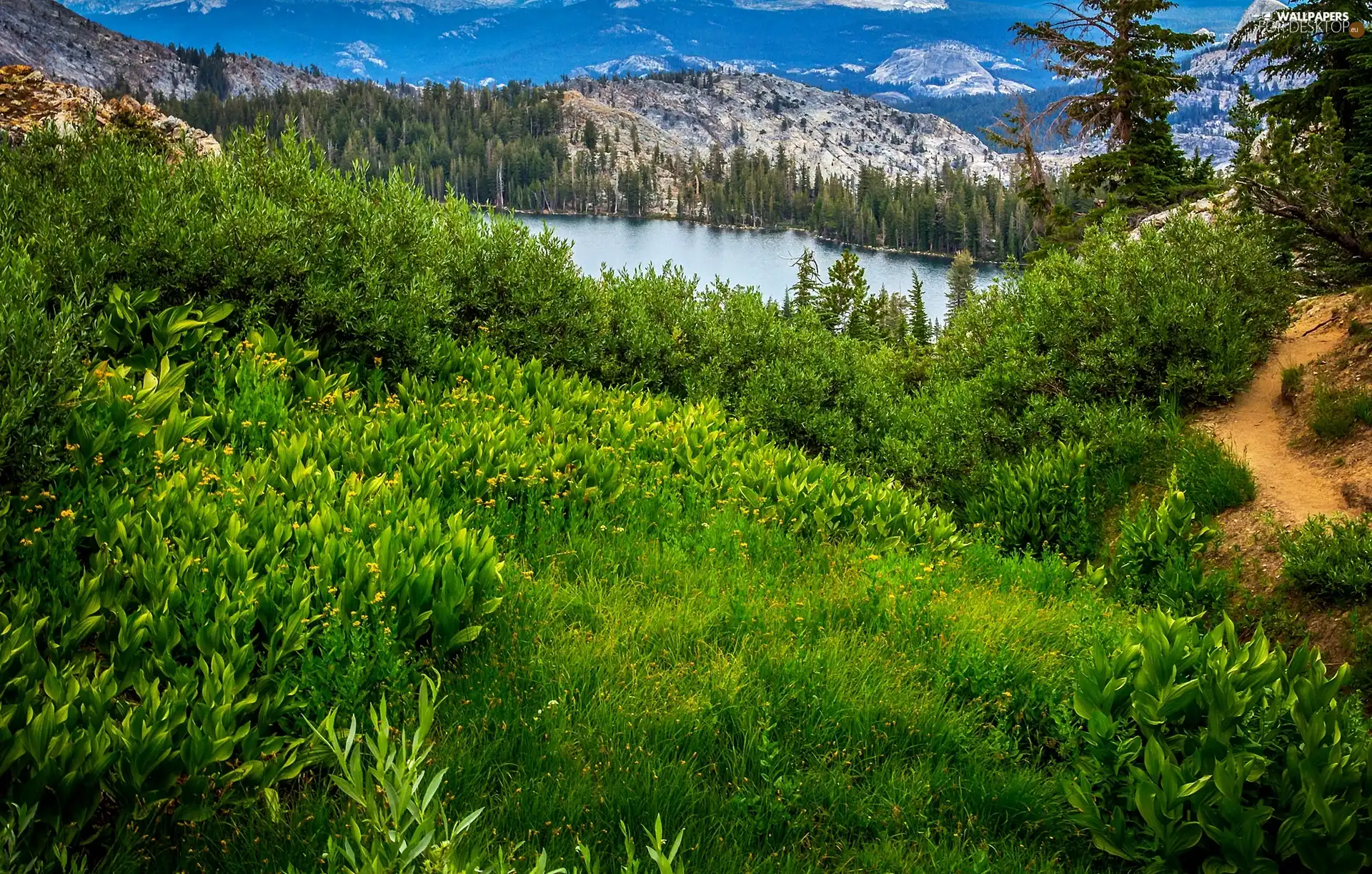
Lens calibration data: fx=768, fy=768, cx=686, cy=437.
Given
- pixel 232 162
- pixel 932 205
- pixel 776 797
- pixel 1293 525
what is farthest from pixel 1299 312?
pixel 932 205

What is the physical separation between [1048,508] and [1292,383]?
4.31m

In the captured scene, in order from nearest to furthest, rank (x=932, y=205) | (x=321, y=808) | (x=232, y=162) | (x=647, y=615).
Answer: (x=321, y=808)
(x=647, y=615)
(x=232, y=162)
(x=932, y=205)

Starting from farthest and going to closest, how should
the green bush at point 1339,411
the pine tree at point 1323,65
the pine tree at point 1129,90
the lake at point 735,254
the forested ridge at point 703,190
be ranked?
the forested ridge at point 703,190, the lake at point 735,254, the pine tree at point 1129,90, the pine tree at point 1323,65, the green bush at point 1339,411

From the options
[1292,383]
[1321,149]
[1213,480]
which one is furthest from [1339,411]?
[1321,149]

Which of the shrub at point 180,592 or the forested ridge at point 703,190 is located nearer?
the shrub at point 180,592

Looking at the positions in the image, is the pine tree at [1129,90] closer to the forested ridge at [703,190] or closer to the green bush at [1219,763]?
the green bush at [1219,763]

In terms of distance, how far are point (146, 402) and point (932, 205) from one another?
14427 cm

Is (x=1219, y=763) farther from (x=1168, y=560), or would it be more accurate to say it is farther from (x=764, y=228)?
(x=764, y=228)

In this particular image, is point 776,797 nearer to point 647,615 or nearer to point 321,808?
point 647,615

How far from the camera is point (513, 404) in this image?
364 inches

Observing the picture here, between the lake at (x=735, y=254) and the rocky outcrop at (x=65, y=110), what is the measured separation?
5512 centimetres

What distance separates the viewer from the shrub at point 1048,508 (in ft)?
32.0

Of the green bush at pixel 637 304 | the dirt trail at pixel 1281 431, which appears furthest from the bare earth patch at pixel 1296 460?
the green bush at pixel 637 304

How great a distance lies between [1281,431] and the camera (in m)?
10.5
